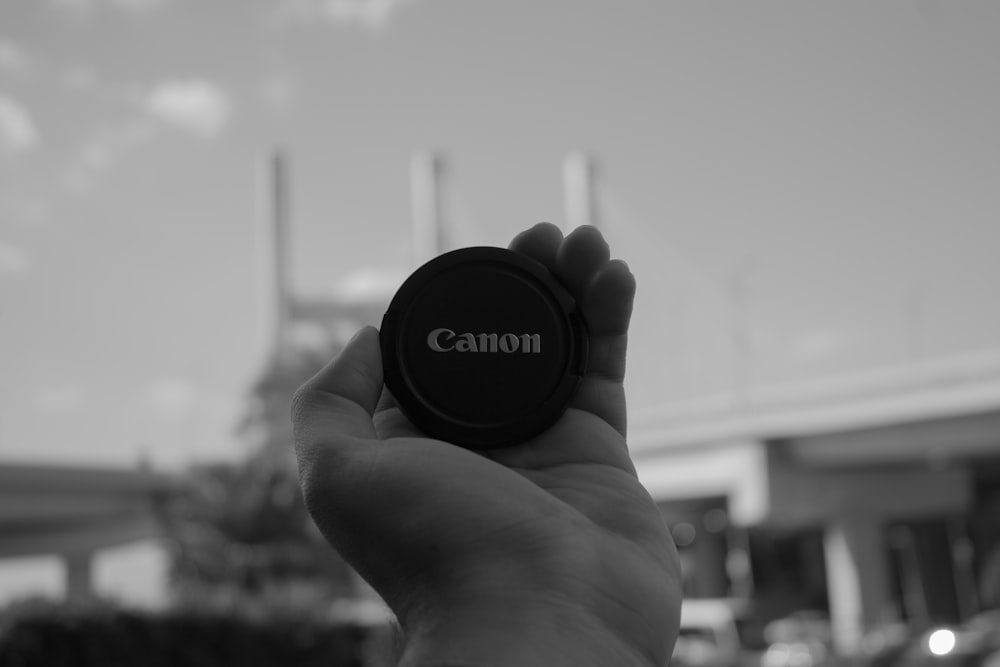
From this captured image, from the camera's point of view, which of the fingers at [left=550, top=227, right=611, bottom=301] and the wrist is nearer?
the wrist

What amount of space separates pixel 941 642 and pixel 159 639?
9.59 m

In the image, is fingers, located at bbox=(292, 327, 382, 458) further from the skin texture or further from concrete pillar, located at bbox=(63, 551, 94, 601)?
concrete pillar, located at bbox=(63, 551, 94, 601)

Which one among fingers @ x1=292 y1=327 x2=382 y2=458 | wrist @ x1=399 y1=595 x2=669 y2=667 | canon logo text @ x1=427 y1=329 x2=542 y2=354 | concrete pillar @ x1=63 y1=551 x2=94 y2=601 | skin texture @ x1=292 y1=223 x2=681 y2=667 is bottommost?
concrete pillar @ x1=63 y1=551 x2=94 y2=601

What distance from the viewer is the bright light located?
13078mm

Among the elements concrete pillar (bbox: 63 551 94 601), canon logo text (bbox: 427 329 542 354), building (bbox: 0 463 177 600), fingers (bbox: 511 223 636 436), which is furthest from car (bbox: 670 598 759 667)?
concrete pillar (bbox: 63 551 94 601)

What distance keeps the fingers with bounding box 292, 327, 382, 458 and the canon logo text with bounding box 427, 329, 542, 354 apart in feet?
0.92

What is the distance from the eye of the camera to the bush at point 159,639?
15.0 m

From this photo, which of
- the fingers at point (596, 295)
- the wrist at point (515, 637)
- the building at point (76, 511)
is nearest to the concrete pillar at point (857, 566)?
the building at point (76, 511)

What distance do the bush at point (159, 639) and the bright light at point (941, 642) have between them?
8.48 meters

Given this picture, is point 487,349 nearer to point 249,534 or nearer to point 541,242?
point 541,242

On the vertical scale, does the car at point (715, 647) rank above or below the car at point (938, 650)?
below

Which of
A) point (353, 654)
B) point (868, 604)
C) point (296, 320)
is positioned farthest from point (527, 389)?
point (296, 320)

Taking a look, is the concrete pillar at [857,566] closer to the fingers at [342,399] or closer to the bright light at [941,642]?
the bright light at [941,642]

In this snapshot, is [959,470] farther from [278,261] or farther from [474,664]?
[474,664]
